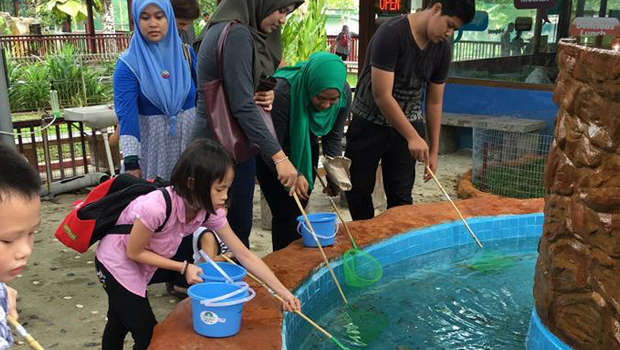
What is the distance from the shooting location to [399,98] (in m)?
3.36

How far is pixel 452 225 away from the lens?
3.83 metres

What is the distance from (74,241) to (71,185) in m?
3.44

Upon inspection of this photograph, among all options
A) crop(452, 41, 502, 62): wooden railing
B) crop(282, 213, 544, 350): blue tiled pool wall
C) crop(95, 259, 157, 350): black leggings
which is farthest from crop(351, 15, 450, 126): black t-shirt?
crop(452, 41, 502, 62): wooden railing

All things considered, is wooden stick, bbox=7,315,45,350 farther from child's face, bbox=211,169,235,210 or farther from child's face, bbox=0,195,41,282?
child's face, bbox=211,169,235,210

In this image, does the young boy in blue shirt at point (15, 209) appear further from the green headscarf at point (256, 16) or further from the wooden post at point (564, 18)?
the wooden post at point (564, 18)

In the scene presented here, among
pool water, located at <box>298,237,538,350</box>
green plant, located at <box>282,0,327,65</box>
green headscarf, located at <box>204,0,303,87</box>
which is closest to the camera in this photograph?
green headscarf, located at <box>204,0,303,87</box>

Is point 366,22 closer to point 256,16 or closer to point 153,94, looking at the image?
point 153,94

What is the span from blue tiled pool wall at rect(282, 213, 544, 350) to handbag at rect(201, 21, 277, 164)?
29.0 inches

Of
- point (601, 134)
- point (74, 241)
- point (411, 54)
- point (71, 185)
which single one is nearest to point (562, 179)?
point (601, 134)

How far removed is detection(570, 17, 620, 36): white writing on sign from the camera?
6172 millimetres

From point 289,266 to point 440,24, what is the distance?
1.44 meters

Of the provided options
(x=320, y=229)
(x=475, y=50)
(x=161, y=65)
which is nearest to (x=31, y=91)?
(x=475, y=50)

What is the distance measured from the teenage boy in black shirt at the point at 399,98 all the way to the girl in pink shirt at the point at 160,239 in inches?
49.4

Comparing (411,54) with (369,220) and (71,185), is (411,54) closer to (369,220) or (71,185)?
(369,220)
